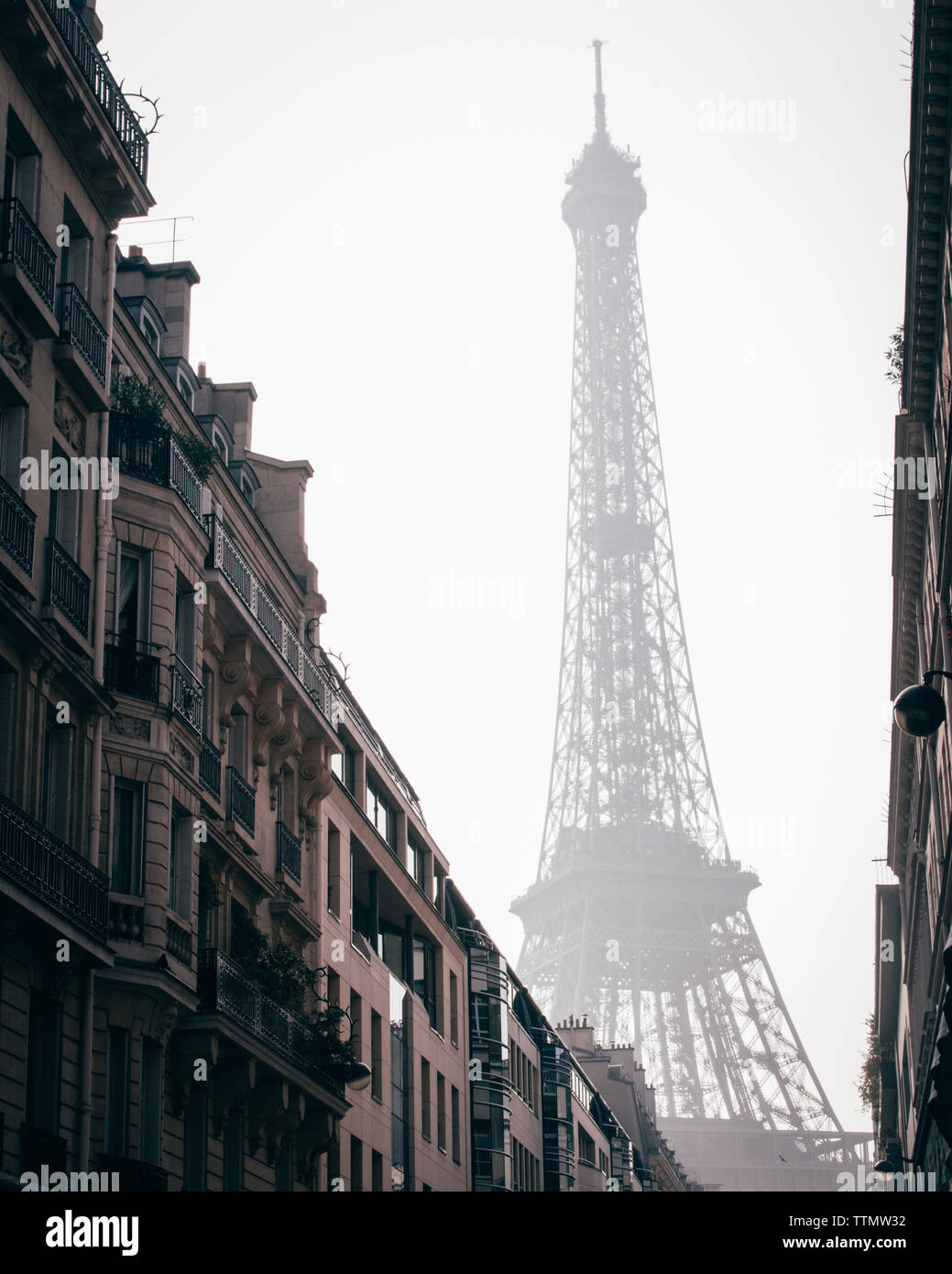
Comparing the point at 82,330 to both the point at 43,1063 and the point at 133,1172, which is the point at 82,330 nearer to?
the point at 43,1063

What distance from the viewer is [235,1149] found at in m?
32.1

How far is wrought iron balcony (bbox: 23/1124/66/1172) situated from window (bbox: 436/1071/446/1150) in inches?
1152

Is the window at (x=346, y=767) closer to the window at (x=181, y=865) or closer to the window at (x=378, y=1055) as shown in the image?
the window at (x=378, y=1055)

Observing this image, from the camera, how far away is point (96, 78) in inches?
1107

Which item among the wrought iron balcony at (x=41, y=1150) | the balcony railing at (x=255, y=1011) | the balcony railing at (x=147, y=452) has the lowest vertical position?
the wrought iron balcony at (x=41, y=1150)

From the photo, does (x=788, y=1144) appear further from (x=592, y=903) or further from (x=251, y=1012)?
(x=251, y=1012)

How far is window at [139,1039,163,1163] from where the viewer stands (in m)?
27.6

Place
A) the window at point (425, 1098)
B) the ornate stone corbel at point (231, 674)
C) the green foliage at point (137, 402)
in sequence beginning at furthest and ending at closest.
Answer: the window at point (425, 1098)
the ornate stone corbel at point (231, 674)
the green foliage at point (137, 402)

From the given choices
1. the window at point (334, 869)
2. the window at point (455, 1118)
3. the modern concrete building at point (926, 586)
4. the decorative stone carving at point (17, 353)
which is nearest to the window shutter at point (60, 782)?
the decorative stone carving at point (17, 353)

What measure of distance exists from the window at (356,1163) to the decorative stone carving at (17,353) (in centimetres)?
2208

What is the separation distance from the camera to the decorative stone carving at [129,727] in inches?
1110

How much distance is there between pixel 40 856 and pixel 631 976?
443ft
